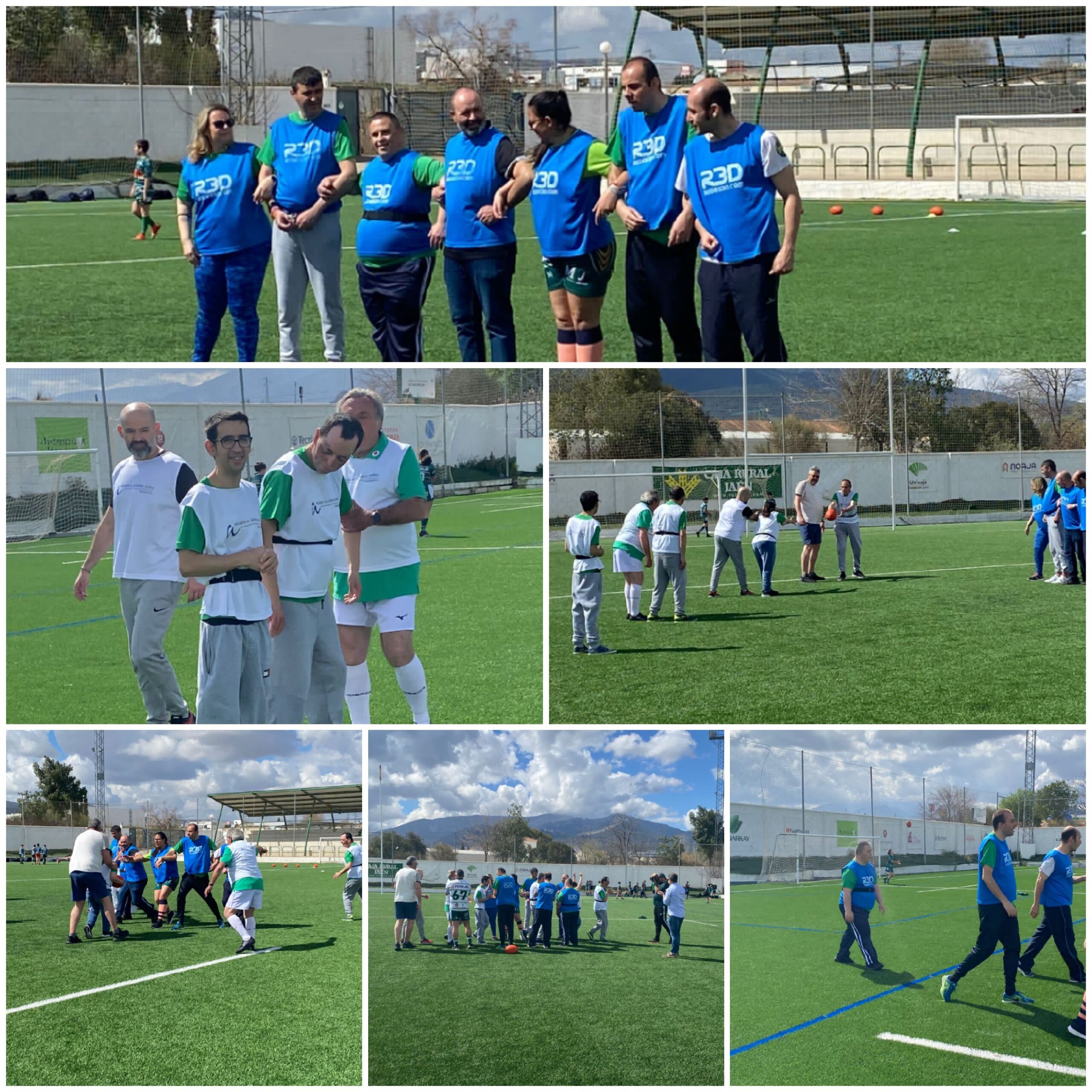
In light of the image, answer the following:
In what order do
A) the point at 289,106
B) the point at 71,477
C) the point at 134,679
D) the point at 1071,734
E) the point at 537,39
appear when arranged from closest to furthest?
the point at 1071,734 < the point at 134,679 < the point at 71,477 < the point at 537,39 < the point at 289,106

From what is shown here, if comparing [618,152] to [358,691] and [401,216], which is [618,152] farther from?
[358,691]

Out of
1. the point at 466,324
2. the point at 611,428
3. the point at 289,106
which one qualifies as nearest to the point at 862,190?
the point at 289,106

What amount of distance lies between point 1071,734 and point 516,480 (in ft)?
7.65

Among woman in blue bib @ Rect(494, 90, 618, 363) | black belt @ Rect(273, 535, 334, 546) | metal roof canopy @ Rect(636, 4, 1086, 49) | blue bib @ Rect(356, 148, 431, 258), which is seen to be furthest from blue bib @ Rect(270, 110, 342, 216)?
metal roof canopy @ Rect(636, 4, 1086, 49)

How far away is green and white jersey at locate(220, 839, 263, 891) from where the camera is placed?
16.0 ft

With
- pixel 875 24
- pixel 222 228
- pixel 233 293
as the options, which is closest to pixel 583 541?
pixel 233 293

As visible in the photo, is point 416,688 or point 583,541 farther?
point 583,541

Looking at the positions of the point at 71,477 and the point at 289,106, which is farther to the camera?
the point at 289,106

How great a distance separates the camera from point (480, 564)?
5602 mm

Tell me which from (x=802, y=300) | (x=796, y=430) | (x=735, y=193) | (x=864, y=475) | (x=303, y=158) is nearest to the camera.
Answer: (x=796, y=430)

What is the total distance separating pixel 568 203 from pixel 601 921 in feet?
12.2

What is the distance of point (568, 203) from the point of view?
655 cm

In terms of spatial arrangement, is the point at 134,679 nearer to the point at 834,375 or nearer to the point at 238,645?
the point at 238,645

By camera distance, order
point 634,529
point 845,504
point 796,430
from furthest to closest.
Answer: point 845,504, point 634,529, point 796,430
